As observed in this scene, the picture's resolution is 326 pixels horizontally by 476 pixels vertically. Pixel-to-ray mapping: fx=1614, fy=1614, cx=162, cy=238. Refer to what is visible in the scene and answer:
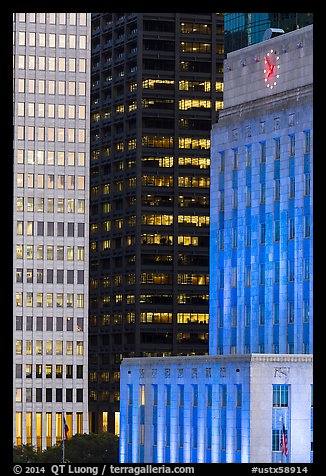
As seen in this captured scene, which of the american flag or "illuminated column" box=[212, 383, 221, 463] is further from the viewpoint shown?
"illuminated column" box=[212, 383, 221, 463]

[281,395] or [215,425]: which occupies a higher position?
[281,395]

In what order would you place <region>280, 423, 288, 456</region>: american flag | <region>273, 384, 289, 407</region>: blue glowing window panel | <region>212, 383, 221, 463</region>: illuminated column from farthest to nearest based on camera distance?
1. <region>212, 383, 221, 463</region>: illuminated column
2. <region>273, 384, 289, 407</region>: blue glowing window panel
3. <region>280, 423, 288, 456</region>: american flag

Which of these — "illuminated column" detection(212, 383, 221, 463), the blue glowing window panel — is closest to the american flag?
the blue glowing window panel

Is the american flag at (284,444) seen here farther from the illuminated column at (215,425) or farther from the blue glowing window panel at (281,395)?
the illuminated column at (215,425)

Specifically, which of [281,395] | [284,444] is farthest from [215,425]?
[284,444]

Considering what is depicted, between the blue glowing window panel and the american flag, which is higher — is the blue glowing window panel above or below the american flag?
above

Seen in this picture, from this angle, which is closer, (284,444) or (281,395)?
(284,444)

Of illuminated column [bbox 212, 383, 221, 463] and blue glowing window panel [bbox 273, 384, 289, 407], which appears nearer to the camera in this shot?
blue glowing window panel [bbox 273, 384, 289, 407]

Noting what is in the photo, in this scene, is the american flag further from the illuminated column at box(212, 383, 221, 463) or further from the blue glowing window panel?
the illuminated column at box(212, 383, 221, 463)

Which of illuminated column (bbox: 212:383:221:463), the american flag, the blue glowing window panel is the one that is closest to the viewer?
the american flag

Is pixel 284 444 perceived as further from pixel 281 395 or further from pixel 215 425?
pixel 215 425
